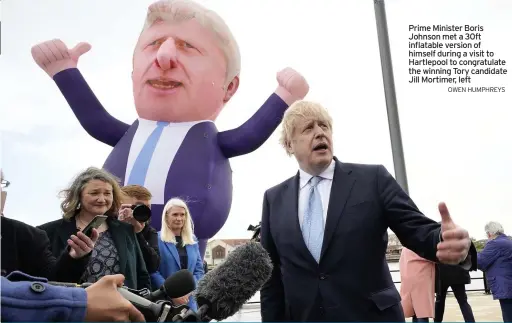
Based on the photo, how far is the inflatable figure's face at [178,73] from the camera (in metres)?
4.75

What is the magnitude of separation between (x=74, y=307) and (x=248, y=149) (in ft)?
13.3

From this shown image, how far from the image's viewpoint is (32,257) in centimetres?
185

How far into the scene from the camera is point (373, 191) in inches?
62.7

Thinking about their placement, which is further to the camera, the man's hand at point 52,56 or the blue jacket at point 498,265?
the man's hand at point 52,56

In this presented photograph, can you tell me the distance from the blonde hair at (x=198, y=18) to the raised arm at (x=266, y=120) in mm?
529

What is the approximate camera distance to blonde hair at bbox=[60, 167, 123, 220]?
2311mm

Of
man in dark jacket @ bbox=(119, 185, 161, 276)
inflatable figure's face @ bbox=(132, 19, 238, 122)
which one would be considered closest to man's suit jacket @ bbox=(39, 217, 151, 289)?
man in dark jacket @ bbox=(119, 185, 161, 276)

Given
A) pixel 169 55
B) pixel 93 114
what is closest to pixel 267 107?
pixel 169 55

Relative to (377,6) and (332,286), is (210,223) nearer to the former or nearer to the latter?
(377,6)

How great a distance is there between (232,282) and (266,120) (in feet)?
12.3

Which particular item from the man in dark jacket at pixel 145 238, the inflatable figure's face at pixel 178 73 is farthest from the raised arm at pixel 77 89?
the man in dark jacket at pixel 145 238

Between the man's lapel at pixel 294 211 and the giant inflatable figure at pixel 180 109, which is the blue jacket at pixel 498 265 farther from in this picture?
the man's lapel at pixel 294 211

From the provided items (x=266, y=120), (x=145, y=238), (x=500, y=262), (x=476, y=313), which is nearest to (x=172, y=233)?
(x=145, y=238)

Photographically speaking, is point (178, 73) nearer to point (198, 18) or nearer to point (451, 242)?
point (198, 18)
